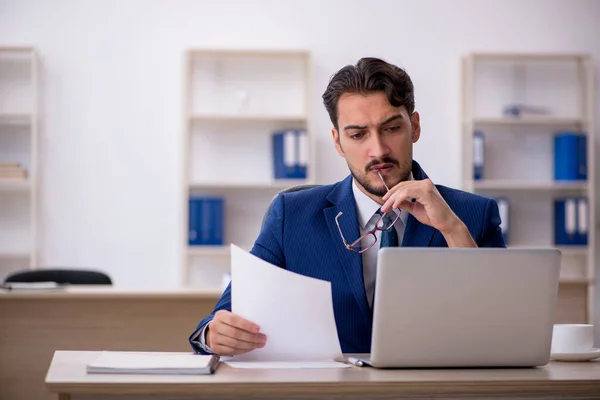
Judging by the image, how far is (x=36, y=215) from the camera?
186 inches

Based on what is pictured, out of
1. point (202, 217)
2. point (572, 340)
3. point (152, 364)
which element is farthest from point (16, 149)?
point (572, 340)

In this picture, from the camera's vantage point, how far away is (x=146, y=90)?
488 cm

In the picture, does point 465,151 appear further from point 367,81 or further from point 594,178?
point 367,81

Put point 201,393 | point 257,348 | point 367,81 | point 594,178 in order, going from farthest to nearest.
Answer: point 594,178
point 367,81
point 257,348
point 201,393

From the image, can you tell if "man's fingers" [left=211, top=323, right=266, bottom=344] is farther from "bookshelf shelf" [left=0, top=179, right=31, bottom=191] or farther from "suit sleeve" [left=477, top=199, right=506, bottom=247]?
"bookshelf shelf" [left=0, top=179, right=31, bottom=191]

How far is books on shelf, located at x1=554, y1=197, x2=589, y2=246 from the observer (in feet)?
15.9

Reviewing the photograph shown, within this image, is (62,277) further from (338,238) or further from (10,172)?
(338,238)

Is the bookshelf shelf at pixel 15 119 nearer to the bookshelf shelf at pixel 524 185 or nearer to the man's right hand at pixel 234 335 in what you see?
the bookshelf shelf at pixel 524 185

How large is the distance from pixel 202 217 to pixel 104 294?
1622 mm

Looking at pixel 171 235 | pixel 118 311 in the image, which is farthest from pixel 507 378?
pixel 171 235

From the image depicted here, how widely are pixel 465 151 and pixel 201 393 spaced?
12.7 feet

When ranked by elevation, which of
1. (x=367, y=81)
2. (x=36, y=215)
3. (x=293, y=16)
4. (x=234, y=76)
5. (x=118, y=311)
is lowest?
(x=118, y=311)

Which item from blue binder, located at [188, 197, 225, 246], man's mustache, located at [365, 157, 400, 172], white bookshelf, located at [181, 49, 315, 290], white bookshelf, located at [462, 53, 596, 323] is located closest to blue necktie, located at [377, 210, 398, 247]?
man's mustache, located at [365, 157, 400, 172]

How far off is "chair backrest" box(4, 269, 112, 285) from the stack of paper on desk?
205 cm
